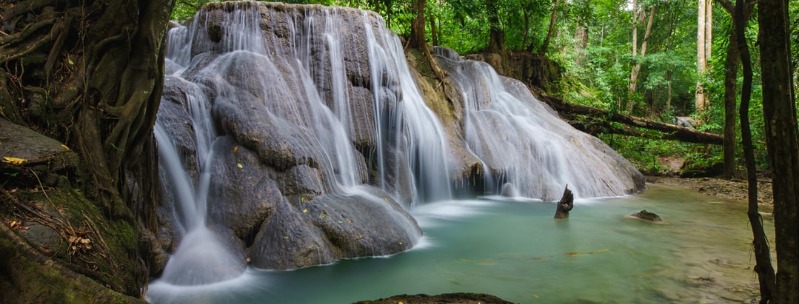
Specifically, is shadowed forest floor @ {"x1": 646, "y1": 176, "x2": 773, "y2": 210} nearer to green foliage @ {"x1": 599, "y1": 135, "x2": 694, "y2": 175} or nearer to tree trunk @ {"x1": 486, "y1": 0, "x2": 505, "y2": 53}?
green foliage @ {"x1": 599, "y1": 135, "x2": 694, "y2": 175}

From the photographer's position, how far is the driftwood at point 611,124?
51.0ft

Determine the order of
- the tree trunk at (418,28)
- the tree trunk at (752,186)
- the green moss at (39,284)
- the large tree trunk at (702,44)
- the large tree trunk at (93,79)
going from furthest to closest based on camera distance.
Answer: the large tree trunk at (702,44), the tree trunk at (418,28), the large tree trunk at (93,79), the tree trunk at (752,186), the green moss at (39,284)

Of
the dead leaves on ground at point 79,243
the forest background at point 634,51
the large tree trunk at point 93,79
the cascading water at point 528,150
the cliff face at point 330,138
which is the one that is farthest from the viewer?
the forest background at point 634,51

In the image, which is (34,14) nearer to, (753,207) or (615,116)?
(753,207)

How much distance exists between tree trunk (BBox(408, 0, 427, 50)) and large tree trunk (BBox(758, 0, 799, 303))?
10.5 m

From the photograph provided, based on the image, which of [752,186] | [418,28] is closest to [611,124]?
[418,28]

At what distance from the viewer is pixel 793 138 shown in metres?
2.88

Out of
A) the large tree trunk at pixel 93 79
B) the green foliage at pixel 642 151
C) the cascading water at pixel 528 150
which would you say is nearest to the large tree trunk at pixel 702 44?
the green foliage at pixel 642 151

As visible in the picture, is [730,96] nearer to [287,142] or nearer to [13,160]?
[287,142]

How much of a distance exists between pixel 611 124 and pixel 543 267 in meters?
11.8

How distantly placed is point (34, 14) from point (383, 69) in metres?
6.67

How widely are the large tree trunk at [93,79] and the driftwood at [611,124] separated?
1422cm

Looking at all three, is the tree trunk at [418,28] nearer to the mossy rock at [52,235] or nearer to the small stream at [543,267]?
the small stream at [543,267]

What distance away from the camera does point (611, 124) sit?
54.4 ft
